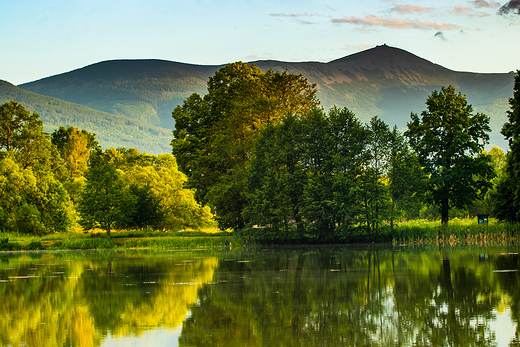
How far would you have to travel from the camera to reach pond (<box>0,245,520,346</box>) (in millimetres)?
11242

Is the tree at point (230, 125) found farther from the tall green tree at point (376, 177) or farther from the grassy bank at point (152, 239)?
the tall green tree at point (376, 177)

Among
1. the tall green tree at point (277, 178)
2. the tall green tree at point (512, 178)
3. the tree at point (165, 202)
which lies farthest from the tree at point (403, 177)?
the tree at point (165, 202)

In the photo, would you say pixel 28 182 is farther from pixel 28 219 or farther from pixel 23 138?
pixel 23 138

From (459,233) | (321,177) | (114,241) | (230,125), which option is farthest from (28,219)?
(459,233)

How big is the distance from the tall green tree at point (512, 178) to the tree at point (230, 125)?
806 inches

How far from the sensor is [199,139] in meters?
59.8

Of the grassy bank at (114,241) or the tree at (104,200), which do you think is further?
the tree at (104,200)

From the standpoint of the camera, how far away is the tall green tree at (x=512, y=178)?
38625 millimetres

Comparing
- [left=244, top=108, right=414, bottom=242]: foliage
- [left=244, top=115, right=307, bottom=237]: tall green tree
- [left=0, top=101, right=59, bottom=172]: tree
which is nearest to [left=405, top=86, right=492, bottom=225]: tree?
[left=244, top=108, right=414, bottom=242]: foliage

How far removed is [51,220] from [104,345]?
173ft

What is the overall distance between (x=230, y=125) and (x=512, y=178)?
27.9 m

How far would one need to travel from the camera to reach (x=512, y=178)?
4053 centimetres

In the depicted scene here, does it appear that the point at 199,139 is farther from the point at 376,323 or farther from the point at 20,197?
the point at 376,323

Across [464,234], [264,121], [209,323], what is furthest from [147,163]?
[209,323]
